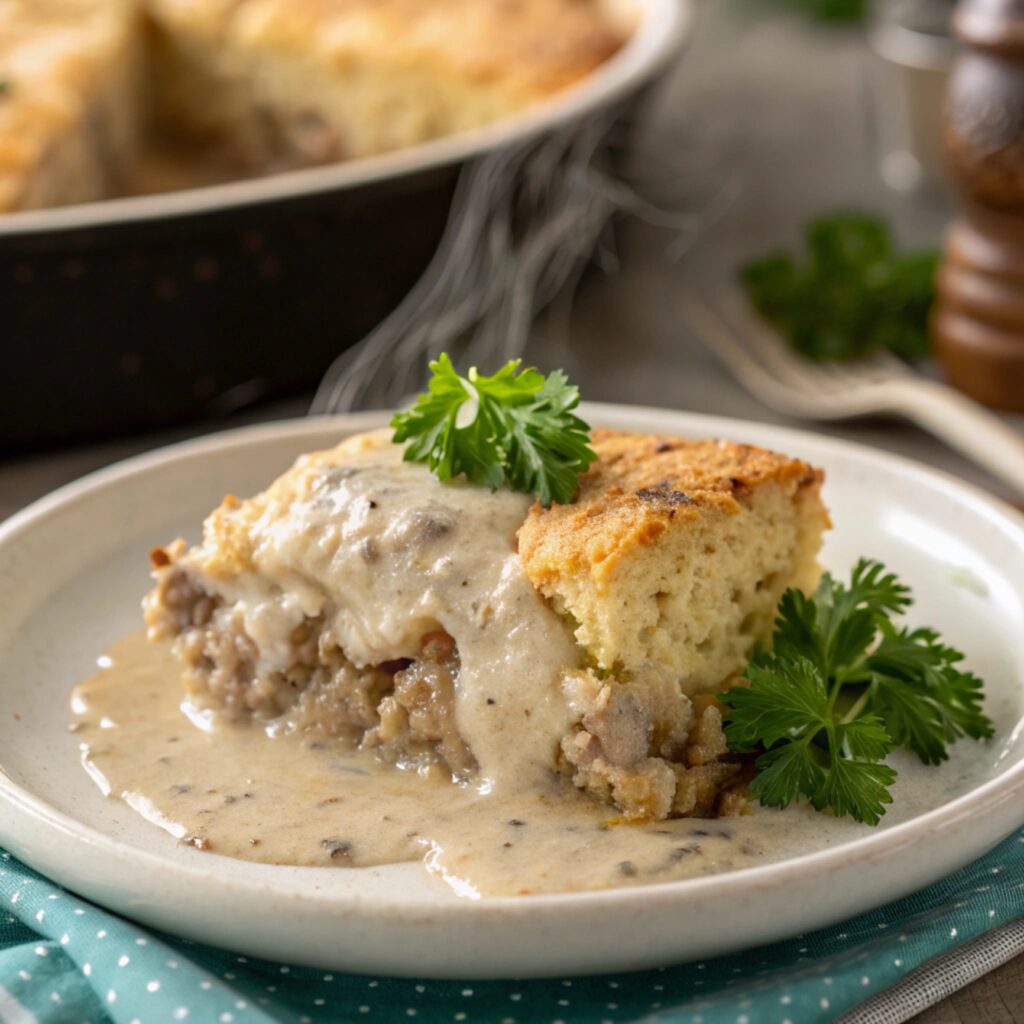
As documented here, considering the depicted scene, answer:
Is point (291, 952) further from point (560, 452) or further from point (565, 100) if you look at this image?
point (565, 100)

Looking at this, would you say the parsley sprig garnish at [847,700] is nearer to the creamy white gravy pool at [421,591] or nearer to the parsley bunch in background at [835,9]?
the creamy white gravy pool at [421,591]

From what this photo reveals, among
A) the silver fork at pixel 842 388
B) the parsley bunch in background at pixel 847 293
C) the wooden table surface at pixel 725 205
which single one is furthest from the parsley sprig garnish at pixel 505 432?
the parsley bunch in background at pixel 847 293

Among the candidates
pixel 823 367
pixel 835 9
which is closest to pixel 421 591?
pixel 823 367

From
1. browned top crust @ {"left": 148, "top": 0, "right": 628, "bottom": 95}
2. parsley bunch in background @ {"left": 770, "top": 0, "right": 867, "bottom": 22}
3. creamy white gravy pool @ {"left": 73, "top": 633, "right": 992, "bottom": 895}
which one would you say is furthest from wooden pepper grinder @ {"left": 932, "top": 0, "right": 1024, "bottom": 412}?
parsley bunch in background @ {"left": 770, "top": 0, "right": 867, "bottom": 22}

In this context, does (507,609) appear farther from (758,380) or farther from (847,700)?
(758,380)

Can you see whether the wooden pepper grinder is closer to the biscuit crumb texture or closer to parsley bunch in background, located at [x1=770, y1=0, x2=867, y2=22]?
the biscuit crumb texture

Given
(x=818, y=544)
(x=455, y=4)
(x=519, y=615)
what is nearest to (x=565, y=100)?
(x=455, y=4)
